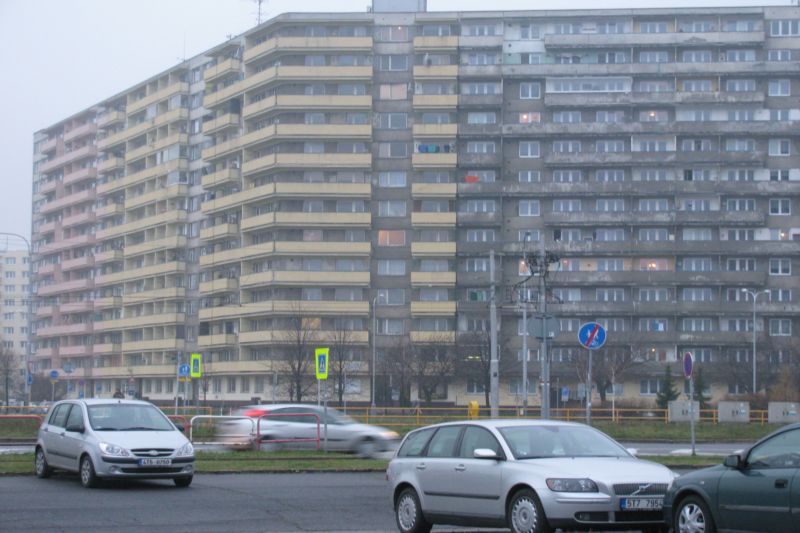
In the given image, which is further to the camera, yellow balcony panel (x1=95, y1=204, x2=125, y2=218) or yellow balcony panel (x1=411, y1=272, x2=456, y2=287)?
yellow balcony panel (x1=95, y1=204, x2=125, y2=218)

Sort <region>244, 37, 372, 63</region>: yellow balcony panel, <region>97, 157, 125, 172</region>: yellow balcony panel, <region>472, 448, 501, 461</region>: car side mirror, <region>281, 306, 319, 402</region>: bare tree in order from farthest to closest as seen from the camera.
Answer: <region>97, 157, 125, 172</region>: yellow balcony panel
<region>244, 37, 372, 63</region>: yellow balcony panel
<region>281, 306, 319, 402</region>: bare tree
<region>472, 448, 501, 461</region>: car side mirror

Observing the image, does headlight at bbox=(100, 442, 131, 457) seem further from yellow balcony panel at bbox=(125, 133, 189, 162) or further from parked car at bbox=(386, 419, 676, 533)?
yellow balcony panel at bbox=(125, 133, 189, 162)

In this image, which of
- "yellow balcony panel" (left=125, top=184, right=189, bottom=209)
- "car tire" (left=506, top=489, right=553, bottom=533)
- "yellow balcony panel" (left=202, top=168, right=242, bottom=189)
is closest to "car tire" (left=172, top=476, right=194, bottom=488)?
"car tire" (left=506, top=489, right=553, bottom=533)

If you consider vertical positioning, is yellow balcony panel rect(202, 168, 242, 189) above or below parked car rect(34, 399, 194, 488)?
above

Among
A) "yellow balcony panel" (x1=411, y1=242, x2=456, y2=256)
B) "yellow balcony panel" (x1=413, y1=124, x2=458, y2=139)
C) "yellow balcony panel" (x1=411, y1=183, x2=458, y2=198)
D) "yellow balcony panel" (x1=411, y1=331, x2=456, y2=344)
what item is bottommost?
"yellow balcony panel" (x1=411, y1=331, x2=456, y2=344)

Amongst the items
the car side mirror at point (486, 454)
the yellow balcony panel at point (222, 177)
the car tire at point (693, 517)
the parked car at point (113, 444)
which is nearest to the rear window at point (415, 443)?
the car side mirror at point (486, 454)

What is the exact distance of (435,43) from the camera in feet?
328

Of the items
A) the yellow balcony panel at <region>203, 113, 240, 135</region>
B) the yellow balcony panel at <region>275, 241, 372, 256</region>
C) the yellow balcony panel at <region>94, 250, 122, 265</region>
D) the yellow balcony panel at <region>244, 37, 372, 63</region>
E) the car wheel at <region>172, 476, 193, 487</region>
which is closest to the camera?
the car wheel at <region>172, 476, 193, 487</region>

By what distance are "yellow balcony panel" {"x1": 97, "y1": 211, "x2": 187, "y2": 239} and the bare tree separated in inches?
797

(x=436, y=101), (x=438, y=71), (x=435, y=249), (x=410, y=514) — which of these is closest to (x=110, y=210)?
(x=435, y=249)

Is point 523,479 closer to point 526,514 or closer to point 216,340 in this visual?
point 526,514

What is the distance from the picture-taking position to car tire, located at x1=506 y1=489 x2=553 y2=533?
13125 millimetres

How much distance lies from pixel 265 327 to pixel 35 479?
78.0 m

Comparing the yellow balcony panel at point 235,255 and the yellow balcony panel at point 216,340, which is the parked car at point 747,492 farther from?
the yellow balcony panel at point 216,340
